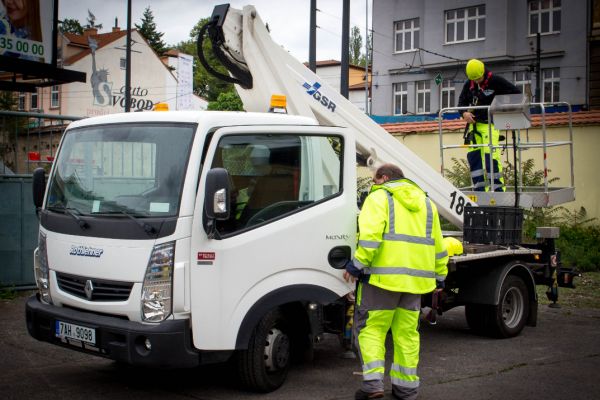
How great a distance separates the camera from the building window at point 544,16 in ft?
125

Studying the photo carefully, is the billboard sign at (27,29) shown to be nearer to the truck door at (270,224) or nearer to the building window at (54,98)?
the truck door at (270,224)

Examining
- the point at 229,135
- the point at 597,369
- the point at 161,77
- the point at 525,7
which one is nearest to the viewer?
the point at 229,135

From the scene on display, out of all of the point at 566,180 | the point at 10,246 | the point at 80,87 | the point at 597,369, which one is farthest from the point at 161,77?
the point at 597,369

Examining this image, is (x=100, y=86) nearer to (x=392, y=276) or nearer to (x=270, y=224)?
(x=270, y=224)

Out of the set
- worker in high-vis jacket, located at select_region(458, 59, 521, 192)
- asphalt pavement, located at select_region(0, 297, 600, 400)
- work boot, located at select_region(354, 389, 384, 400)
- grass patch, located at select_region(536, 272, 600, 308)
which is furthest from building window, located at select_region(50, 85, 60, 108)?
work boot, located at select_region(354, 389, 384, 400)

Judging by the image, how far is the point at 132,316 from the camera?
17.9 ft

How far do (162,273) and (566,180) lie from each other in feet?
47.8

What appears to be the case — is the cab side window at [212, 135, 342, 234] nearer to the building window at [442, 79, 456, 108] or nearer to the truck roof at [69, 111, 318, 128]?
the truck roof at [69, 111, 318, 128]

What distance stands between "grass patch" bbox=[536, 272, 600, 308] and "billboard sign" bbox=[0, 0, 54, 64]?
8.64 meters

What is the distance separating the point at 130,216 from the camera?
555cm

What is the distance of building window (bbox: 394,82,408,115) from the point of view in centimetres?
4509

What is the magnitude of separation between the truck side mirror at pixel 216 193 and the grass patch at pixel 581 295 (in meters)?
7.18

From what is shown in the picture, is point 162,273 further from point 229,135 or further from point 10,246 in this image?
point 10,246

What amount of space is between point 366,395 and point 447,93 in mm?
38952
